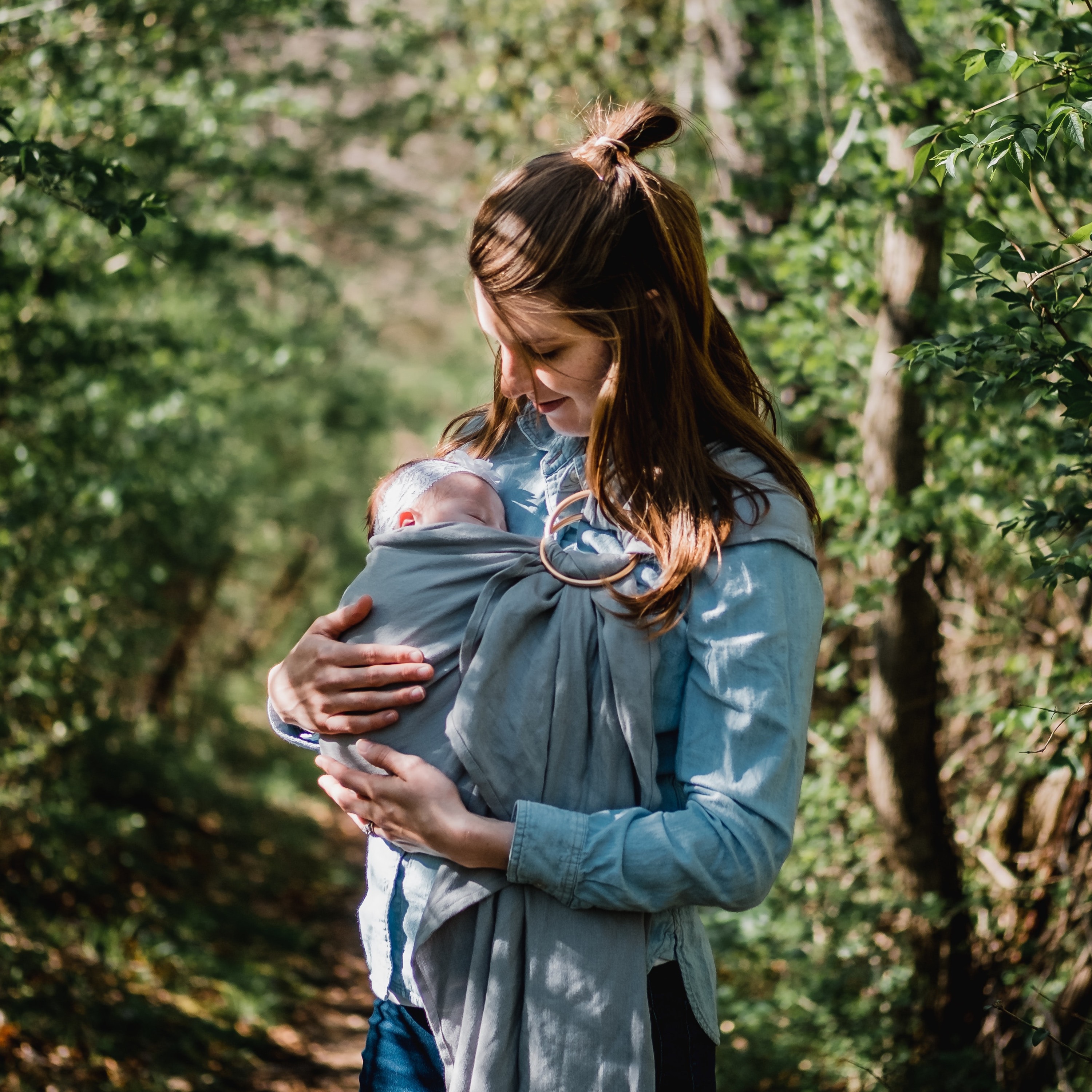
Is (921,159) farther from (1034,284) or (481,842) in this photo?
(481,842)

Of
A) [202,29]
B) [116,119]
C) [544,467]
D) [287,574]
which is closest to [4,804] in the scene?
[116,119]

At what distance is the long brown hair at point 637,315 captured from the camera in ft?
4.73

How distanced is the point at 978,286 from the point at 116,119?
358 centimetres

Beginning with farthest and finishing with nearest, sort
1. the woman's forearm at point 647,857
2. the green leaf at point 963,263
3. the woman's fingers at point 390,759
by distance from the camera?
the green leaf at point 963,263
the woman's fingers at point 390,759
the woman's forearm at point 647,857

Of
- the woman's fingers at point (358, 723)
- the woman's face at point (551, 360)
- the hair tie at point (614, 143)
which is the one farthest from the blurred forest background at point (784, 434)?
the woman's fingers at point (358, 723)

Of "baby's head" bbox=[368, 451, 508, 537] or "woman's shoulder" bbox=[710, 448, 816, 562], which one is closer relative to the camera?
"woman's shoulder" bbox=[710, 448, 816, 562]

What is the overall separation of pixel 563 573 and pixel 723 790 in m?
0.35

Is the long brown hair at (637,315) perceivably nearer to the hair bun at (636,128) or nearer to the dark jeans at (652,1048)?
the hair bun at (636,128)

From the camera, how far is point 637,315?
1468 millimetres

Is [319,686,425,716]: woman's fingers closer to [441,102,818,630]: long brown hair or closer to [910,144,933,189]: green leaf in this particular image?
[441,102,818,630]: long brown hair

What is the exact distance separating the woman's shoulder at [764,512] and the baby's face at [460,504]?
0.39 m

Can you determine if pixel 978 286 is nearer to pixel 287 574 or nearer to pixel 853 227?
pixel 853 227

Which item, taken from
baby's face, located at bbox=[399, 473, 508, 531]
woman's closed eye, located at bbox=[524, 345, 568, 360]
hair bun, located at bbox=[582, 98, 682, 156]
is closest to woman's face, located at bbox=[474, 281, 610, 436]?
woman's closed eye, located at bbox=[524, 345, 568, 360]

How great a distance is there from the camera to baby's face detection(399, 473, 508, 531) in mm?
1677
